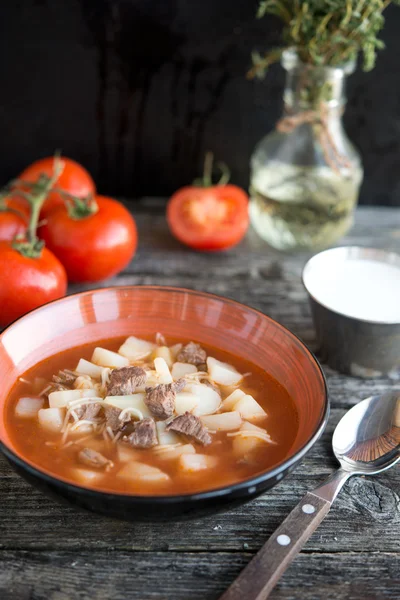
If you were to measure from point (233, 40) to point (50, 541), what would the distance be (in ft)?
6.92

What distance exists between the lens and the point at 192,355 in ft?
5.90

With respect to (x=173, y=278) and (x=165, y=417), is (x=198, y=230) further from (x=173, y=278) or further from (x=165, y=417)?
(x=165, y=417)

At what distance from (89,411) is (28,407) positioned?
0.49 ft

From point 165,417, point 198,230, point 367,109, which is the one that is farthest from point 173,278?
point 367,109

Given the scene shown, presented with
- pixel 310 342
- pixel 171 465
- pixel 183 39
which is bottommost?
pixel 310 342

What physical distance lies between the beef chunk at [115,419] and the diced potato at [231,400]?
0.83ft

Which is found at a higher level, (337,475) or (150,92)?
(150,92)

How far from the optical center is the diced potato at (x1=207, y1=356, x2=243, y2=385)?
5.74 feet

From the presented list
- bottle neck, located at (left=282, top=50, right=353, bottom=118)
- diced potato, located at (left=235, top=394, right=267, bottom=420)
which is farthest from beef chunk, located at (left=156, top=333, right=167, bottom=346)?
bottle neck, located at (left=282, top=50, right=353, bottom=118)

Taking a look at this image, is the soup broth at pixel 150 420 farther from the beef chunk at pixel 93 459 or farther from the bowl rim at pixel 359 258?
the bowl rim at pixel 359 258

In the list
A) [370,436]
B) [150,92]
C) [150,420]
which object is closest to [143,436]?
[150,420]

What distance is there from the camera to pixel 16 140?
9.68 feet

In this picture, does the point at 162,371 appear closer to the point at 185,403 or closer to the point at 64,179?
the point at 185,403

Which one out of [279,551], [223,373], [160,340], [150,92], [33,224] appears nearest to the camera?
A: [279,551]
